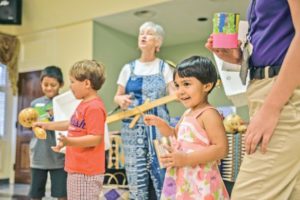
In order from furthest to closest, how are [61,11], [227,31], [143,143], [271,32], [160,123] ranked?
[61,11], [143,143], [160,123], [227,31], [271,32]

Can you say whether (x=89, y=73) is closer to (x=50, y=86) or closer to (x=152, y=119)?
(x=152, y=119)

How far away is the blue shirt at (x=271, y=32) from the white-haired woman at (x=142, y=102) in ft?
4.39

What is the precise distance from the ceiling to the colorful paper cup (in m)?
3.05

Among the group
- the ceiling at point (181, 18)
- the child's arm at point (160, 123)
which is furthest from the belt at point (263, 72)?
the ceiling at point (181, 18)

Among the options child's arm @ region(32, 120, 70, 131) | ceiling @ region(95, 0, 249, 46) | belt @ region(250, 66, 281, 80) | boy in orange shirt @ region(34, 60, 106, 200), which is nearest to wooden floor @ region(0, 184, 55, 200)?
child's arm @ region(32, 120, 70, 131)

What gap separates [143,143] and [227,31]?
127 centimetres

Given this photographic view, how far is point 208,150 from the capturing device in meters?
1.20

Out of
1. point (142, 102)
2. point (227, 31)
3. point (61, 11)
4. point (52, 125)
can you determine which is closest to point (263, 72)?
point (227, 31)

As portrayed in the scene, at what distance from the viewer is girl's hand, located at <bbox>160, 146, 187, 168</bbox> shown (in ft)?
3.79

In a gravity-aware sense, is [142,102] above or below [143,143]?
above

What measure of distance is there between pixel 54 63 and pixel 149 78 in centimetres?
308

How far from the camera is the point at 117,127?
4.94m

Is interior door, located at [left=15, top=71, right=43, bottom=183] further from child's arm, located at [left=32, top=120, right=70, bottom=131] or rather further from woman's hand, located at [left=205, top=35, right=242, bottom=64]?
woman's hand, located at [left=205, top=35, right=242, bottom=64]

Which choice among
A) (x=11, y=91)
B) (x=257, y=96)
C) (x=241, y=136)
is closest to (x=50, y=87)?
(x=241, y=136)
